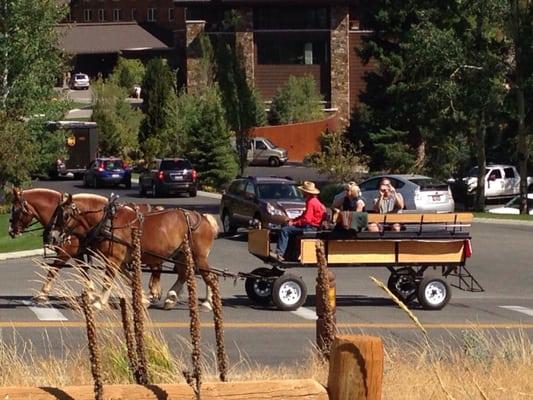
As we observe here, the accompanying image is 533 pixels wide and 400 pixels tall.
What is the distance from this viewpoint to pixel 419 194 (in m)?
36.8

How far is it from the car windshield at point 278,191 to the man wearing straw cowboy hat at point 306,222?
1285cm

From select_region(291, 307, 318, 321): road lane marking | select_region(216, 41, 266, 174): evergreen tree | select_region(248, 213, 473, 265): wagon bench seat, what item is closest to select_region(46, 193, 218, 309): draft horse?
select_region(248, 213, 473, 265): wagon bench seat

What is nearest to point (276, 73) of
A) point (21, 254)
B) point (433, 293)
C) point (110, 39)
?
point (110, 39)

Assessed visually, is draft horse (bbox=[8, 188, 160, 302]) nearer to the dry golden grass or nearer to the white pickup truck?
the dry golden grass

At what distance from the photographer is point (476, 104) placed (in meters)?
39.0

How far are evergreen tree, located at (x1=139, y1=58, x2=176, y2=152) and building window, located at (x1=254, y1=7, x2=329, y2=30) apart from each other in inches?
576

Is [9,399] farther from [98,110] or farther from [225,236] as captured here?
[98,110]

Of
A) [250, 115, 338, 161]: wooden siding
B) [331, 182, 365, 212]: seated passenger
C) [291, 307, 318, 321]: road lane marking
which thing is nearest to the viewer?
[291, 307, 318, 321]: road lane marking

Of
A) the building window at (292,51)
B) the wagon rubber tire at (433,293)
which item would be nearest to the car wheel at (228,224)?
the wagon rubber tire at (433,293)

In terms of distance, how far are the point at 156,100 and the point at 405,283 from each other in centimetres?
4943

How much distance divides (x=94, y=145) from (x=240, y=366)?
5311 cm

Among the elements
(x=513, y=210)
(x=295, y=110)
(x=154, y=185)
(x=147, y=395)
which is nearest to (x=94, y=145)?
(x=154, y=185)

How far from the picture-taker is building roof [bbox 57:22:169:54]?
110688mm

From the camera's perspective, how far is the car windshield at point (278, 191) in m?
32.4
